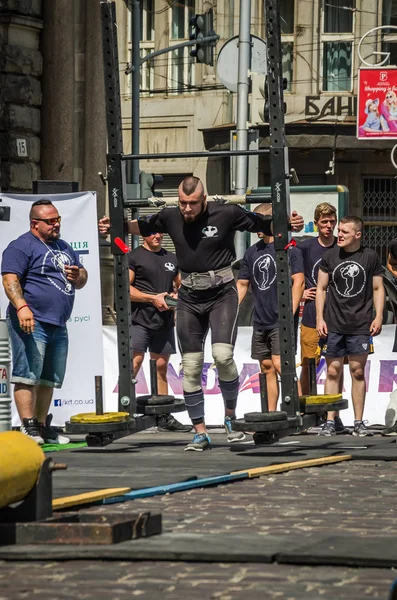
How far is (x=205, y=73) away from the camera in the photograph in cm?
4069

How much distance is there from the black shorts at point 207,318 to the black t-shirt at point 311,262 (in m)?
2.75

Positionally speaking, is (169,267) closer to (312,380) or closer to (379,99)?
(312,380)

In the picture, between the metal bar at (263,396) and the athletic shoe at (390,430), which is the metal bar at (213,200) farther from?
the athletic shoe at (390,430)

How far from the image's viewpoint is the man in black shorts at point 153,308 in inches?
579

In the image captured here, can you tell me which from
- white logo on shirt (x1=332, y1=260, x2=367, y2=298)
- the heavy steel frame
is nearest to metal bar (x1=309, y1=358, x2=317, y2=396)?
the heavy steel frame

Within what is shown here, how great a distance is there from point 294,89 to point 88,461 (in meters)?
29.5

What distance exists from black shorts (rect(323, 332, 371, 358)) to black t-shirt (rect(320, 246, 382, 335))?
5cm

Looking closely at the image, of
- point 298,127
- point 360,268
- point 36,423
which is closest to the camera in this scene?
point 36,423

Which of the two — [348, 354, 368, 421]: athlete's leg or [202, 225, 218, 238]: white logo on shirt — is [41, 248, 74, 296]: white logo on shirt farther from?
[348, 354, 368, 421]: athlete's leg

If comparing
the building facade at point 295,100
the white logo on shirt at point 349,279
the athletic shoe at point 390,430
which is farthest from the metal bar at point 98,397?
the building facade at point 295,100

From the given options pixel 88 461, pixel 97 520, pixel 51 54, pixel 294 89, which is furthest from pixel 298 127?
pixel 97 520

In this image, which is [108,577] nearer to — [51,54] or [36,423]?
[36,423]

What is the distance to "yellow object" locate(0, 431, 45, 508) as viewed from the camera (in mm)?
6406

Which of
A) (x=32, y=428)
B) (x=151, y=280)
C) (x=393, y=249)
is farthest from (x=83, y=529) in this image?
(x=393, y=249)
